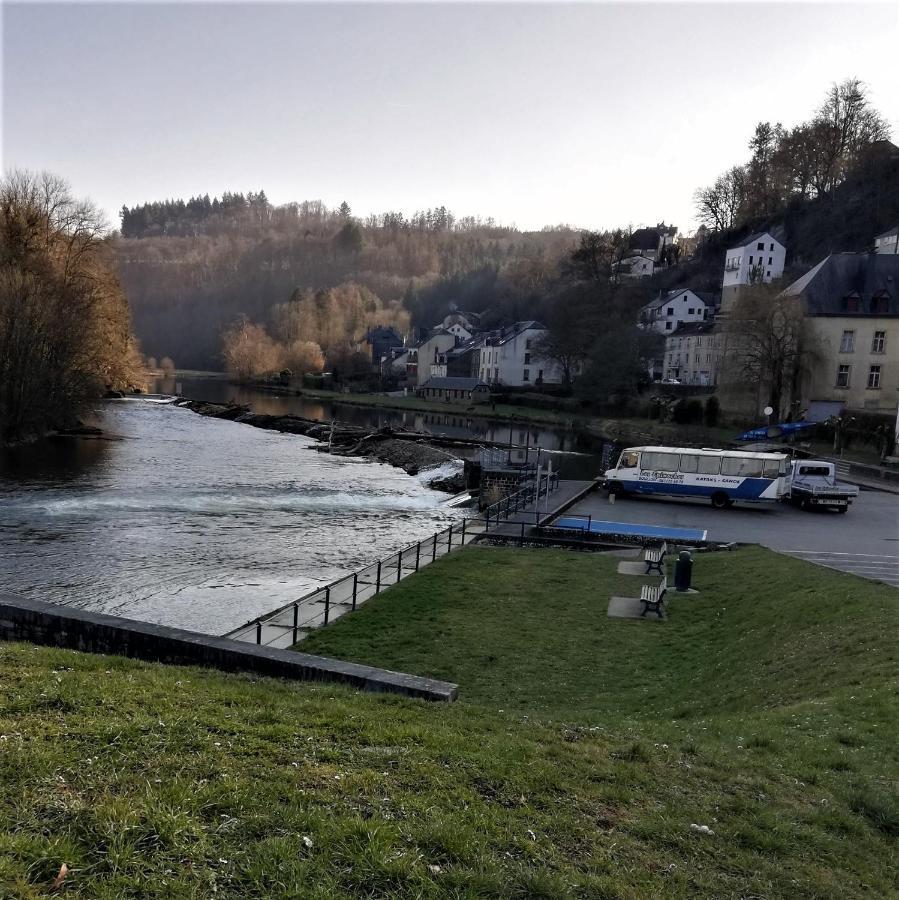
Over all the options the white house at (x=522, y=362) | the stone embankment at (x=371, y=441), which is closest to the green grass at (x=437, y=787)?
the stone embankment at (x=371, y=441)

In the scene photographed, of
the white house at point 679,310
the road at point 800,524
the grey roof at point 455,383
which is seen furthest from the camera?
the grey roof at point 455,383

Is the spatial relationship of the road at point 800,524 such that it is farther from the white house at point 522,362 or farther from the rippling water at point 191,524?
the white house at point 522,362

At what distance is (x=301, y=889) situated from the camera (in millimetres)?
4672

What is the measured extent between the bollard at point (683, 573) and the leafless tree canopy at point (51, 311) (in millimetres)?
43402

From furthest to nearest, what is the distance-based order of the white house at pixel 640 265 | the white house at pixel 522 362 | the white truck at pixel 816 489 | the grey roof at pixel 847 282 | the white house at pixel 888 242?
the white house at pixel 640 265, the white house at pixel 522 362, the white house at pixel 888 242, the grey roof at pixel 847 282, the white truck at pixel 816 489

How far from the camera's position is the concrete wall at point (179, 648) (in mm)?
9617

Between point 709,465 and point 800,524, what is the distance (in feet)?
16.3

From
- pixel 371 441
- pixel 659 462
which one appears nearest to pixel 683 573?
pixel 659 462

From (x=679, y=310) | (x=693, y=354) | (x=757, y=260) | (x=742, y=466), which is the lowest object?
(x=742, y=466)

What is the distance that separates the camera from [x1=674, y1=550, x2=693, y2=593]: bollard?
59.8 feet

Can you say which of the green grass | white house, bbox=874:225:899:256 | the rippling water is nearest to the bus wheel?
the rippling water

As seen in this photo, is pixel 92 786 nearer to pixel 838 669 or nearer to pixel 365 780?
pixel 365 780

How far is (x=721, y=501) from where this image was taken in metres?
32.4

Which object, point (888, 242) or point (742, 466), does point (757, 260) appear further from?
point (742, 466)
